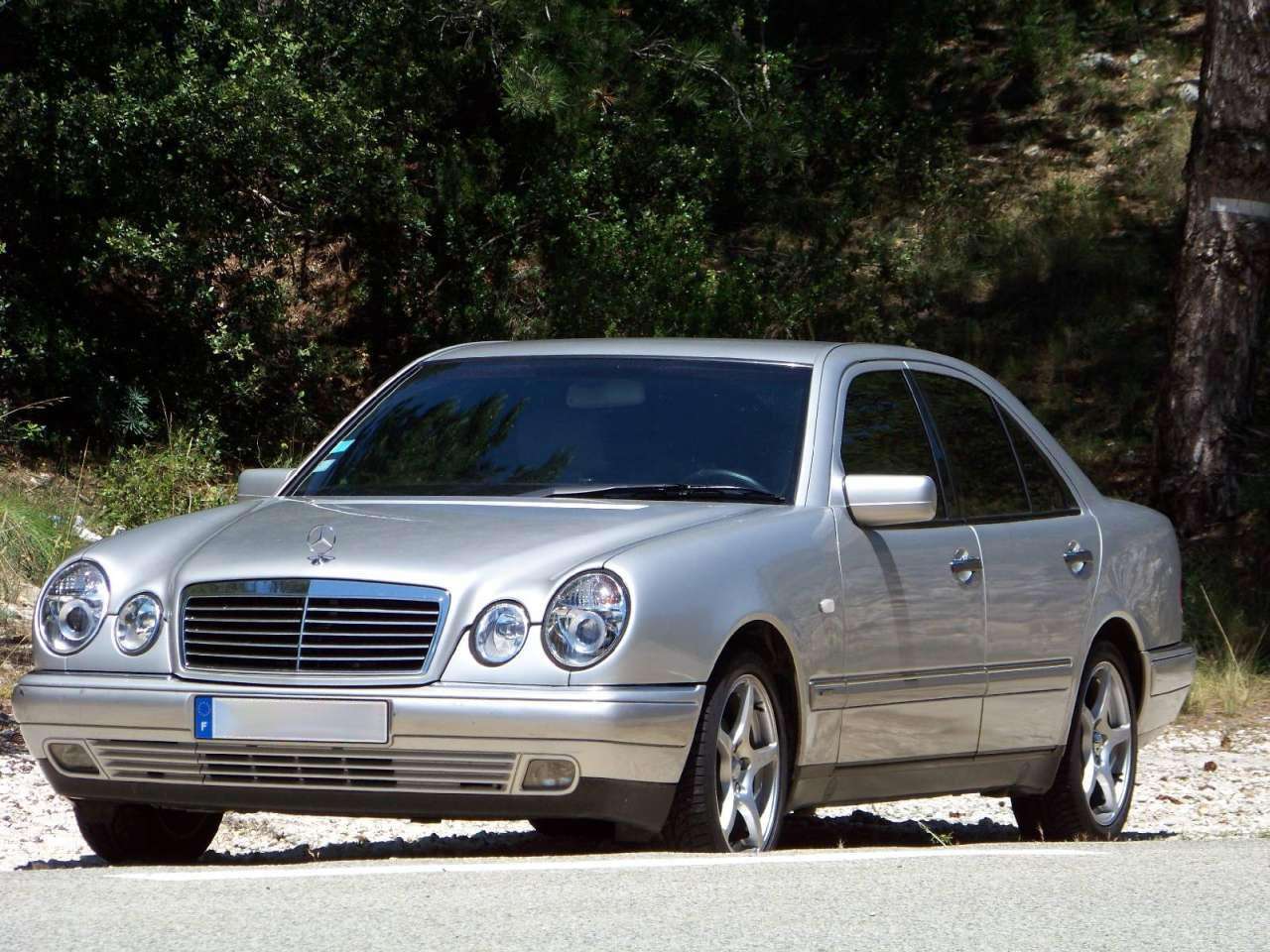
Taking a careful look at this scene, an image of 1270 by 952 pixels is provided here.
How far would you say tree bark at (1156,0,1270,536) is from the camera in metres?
15.9

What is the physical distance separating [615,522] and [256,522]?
1.09 m

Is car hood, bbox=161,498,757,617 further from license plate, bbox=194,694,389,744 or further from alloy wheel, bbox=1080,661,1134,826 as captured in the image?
alloy wheel, bbox=1080,661,1134,826

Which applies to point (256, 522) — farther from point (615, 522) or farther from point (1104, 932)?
point (1104, 932)

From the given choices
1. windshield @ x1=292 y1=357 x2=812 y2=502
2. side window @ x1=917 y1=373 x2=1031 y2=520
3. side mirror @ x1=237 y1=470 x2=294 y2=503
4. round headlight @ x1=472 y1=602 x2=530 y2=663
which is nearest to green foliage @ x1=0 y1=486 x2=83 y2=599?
side mirror @ x1=237 y1=470 x2=294 y2=503

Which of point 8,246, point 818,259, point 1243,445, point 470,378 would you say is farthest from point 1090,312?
point 470,378

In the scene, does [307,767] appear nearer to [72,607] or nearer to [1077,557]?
[72,607]

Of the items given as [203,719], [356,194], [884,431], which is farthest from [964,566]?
[356,194]

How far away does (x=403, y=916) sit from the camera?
4.50 metres

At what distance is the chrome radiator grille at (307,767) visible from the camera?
5.29 meters

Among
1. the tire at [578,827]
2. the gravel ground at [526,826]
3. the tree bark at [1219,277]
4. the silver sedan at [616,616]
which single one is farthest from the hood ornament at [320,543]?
the tree bark at [1219,277]

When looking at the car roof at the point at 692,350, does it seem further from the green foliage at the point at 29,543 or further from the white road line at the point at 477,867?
the green foliage at the point at 29,543

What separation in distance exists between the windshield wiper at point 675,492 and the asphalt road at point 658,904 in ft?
3.56

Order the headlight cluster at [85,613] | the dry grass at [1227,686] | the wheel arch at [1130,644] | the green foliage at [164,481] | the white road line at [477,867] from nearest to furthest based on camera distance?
the white road line at [477,867], the headlight cluster at [85,613], the wheel arch at [1130,644], the dry grass at [1227,686], the green foliage at [164,481]

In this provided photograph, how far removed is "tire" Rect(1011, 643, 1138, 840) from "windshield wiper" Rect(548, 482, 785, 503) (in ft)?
5.79
